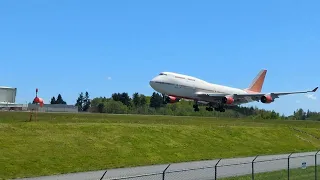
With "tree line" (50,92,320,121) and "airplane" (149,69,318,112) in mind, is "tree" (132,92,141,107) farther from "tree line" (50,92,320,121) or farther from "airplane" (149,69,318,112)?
"airplane" (149,69,318,112)

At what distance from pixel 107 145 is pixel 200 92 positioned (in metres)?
30.6

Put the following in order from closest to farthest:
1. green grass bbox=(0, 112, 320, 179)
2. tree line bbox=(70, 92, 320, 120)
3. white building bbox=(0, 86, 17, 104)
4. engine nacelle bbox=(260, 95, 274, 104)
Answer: green grass bbox=(0, 112, 320, 179) → white building bbox=(0, 86, 17, 104) → engine nacelle bbox=(260, 95, 274, 104) → tree line bbox=(70, 92, 320, 120)

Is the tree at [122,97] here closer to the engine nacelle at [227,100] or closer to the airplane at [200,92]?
the airplane at [200,92]

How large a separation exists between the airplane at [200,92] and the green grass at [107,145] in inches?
530

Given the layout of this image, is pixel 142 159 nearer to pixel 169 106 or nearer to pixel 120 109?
pixel 120 109

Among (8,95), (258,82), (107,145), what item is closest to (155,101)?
(258,82)

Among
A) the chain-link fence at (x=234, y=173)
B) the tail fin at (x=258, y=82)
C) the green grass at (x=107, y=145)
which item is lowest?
the chain-link fence at (x=234, y=173)

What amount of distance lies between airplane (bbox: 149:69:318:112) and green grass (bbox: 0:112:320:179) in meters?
13.5

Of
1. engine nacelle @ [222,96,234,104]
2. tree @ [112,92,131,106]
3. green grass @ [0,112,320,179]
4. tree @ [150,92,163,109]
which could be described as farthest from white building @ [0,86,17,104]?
tree @ [112,92,131,106]

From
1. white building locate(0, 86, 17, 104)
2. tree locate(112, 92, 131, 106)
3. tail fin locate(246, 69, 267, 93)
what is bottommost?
white building locate(0, 86, 17, 104)

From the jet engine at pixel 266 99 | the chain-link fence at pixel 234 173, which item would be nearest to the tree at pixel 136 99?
the jet engine at pixel 266 99

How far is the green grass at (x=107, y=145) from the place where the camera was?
26.2 metres

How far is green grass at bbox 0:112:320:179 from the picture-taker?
86.1ft

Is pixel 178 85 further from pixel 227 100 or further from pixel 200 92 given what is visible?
pixel 227 100
